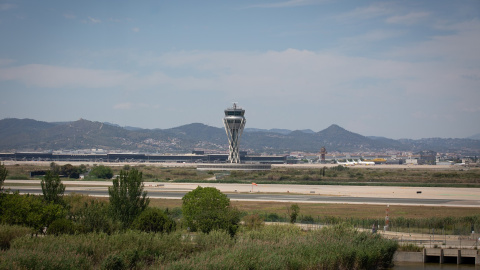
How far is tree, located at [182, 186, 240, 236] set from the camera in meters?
41.2

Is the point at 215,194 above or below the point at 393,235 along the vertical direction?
above

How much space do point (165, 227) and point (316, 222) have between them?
59.3 ft

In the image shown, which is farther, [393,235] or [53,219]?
[393,235]

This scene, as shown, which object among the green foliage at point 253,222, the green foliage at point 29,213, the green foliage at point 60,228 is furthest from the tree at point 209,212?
the green foliage at point 29,213

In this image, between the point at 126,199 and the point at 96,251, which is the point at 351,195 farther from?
the point at 96,251

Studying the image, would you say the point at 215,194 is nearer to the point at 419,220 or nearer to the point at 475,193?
the point at 419,220

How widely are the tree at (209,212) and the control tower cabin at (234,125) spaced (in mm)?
127662

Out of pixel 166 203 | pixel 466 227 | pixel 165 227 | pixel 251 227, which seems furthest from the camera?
pixel 166 203

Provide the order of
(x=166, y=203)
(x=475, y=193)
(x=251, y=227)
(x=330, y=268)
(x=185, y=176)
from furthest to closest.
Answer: (x=185, y=176) < (x=475, y=193) < (x=166, y=203) < (x=251, y=227) < (x=330, y=268)

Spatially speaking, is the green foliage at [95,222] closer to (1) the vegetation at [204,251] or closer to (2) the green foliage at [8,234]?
(2) the green foliage at [8,234]

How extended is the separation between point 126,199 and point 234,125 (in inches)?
5169

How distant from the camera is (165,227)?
40.2 meters

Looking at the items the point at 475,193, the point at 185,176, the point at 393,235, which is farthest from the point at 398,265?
the point at 185,176

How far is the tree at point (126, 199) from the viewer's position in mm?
44062
